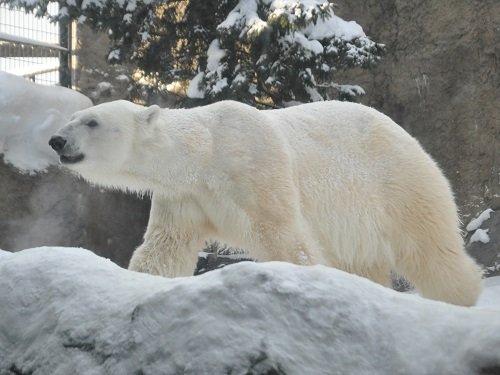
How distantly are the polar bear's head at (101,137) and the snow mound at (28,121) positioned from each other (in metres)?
3.05

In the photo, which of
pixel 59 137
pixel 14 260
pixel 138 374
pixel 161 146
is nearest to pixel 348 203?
pixel 161 146

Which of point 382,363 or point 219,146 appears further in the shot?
point 219,146

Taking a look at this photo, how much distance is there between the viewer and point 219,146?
374cm

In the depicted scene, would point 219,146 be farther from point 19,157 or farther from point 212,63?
point 19,157

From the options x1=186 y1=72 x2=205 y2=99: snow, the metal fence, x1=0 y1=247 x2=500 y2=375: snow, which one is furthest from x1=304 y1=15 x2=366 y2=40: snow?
x1=0 y1=247 x2=500 y2=375: snow

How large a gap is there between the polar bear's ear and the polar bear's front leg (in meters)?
0.39

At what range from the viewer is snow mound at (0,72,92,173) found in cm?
664

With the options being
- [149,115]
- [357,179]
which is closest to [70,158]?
[149,115]

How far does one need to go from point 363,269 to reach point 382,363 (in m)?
2.86

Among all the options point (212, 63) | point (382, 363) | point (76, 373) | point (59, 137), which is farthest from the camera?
point (212, 63)

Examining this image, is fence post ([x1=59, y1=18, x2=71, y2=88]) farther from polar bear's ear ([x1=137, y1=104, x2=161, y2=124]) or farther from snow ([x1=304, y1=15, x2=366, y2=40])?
polar bear's ear ([x1=137, y1=104, x2=161, y2=124])

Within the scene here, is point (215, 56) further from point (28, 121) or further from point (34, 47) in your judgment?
point (34, 47)

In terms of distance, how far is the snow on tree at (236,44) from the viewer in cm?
621

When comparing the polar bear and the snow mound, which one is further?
the snow mound
